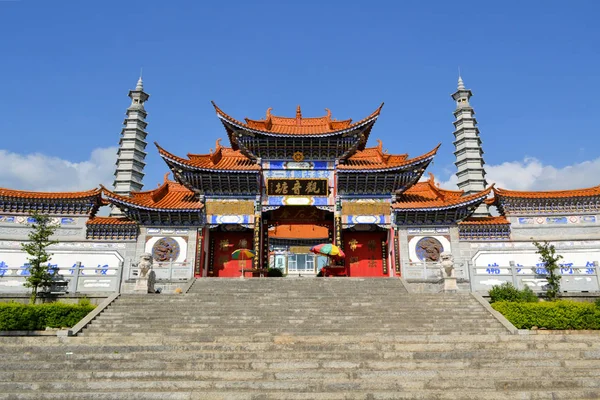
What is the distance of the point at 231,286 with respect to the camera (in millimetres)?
17250

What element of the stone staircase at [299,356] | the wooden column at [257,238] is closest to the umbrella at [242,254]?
the wooden column at [257,238]

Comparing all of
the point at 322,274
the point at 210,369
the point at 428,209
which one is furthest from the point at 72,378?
the point at 428,209

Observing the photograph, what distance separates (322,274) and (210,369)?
13728 mm

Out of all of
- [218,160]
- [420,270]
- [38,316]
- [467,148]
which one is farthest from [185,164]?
[467,148]

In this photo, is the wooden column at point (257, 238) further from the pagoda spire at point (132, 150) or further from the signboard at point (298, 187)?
the pagoda spire at point (132, 150)

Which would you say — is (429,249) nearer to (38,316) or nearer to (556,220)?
(556,220)

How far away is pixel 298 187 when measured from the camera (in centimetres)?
2314

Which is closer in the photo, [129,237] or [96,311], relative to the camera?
[96,311]

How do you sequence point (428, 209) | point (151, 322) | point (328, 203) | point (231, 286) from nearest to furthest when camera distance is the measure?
point (151, 322)
point (231, 286)
point (428, 209)
point (328, 203)

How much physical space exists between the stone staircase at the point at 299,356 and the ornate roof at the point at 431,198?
7821 millimetres

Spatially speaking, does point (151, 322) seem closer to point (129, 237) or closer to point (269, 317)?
point (269, 317)

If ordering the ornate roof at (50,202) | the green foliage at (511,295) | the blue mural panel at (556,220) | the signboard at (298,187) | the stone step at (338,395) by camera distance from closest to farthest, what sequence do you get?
the stone step at (338,395) → the green foliage at (511,295) → the ornate roof at (50,202) → the blue mural panel at (556,220) → the signboard at (298,187)

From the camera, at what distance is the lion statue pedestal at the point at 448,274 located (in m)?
16.0

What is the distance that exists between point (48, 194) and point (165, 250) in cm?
661
